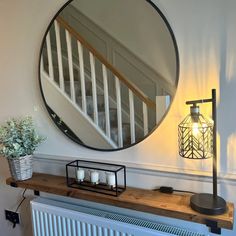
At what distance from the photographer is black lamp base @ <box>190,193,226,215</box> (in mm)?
1115

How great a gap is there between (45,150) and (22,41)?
2.42 ft

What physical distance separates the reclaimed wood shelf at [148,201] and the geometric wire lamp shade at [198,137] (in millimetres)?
246

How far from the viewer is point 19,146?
1.55 metres

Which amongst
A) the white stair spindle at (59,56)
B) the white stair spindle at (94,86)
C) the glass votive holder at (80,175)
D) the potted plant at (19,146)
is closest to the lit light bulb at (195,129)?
the white stair spindle at (94,86)

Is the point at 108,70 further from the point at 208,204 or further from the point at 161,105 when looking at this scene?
the point at 208,204

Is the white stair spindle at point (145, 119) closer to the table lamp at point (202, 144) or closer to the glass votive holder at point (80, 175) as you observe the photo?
the table lamp at point (202, 144)

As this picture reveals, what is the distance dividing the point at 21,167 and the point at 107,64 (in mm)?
806

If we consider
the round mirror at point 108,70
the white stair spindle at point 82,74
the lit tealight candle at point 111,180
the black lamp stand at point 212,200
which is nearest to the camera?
the black lamp stand at point 212,200

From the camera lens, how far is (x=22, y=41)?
5.65ft

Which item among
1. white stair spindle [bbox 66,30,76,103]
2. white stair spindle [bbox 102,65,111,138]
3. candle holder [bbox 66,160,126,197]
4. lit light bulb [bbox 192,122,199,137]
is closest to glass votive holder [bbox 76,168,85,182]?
candle holder [bbox 66,160,126,197]

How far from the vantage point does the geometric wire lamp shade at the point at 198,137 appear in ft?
3.70

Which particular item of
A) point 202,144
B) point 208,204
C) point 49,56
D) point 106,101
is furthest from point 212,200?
point 49,56

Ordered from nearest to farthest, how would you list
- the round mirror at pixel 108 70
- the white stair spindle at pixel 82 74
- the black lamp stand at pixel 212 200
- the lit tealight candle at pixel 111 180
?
the black lamp stand at pixel 212 200 < the round mirror at pixel 108 70 < the lit tealight candle at pixel 111 180 < the white stair spindle at pixel 82 74

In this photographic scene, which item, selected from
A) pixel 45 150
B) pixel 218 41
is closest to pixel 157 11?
pixel 218 41
